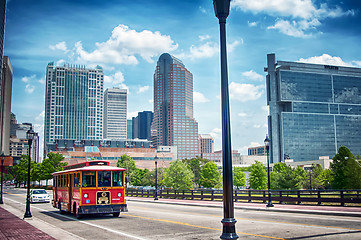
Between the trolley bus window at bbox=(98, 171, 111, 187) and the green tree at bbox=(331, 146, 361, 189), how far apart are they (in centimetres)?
Result: 4728

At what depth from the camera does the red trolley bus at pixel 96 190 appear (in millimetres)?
20744

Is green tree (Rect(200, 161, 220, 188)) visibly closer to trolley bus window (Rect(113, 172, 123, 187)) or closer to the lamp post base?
trolley bus window (Rect(113, 172, 123, 187))

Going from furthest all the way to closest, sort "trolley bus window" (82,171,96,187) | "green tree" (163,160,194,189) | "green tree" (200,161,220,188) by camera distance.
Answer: "green tree" (200,161,220,188), "green tree" (163,160,194,189), "trolley bus window" (82,171,96,187)

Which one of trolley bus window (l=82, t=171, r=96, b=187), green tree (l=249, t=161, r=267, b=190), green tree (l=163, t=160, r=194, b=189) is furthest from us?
green tree (l=249, t=161, r=267, b=190)

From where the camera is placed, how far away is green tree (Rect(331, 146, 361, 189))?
56947mm

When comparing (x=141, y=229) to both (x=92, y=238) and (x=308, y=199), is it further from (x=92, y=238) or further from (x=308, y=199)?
(x=308, y=199)

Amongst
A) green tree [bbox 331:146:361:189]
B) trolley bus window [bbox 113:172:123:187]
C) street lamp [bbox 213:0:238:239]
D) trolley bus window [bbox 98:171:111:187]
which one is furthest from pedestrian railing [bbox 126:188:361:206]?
street lamp [bbox 213:0:238:239]

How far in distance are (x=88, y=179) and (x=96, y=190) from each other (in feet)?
2.58

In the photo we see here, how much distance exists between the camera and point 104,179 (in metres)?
21.5

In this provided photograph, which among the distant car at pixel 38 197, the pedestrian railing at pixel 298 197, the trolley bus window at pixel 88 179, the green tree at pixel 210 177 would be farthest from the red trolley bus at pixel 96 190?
the green tree at pixel 210 177

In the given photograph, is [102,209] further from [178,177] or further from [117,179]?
[178,177]

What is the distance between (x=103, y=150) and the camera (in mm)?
171625

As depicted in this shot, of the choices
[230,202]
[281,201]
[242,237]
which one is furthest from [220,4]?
[281,201]

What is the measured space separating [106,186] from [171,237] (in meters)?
8.80
